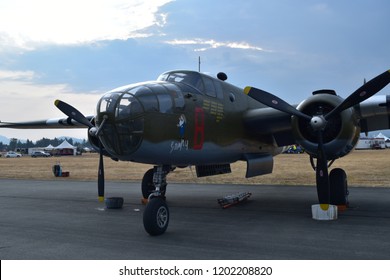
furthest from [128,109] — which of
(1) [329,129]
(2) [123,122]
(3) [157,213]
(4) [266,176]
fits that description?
(4) [266,176]

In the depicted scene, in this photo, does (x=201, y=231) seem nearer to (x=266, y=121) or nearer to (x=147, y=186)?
(x=266, y=121)

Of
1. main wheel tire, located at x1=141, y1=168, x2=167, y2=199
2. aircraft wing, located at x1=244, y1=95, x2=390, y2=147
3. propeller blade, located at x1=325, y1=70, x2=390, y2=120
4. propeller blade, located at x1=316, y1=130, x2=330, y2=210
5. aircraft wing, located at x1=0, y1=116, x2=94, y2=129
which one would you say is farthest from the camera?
aircraft wing, located at x1=0, y1=116, x2=94, y2=129

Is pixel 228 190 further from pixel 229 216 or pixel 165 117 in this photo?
pixel 165 117

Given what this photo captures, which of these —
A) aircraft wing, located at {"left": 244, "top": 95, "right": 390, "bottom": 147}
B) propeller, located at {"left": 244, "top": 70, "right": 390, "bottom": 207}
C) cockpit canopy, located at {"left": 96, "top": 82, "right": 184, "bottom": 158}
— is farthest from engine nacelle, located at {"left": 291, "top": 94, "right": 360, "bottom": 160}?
cockpit canopy, located at {"left": 96, "top": 82, "right": 184, "bottom": 158}

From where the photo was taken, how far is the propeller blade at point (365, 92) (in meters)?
9.34

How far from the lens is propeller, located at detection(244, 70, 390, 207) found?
943cm

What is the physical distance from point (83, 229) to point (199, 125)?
3.93m

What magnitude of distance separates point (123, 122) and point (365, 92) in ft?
20.0

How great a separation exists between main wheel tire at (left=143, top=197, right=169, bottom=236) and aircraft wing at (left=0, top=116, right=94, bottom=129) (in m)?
7.45

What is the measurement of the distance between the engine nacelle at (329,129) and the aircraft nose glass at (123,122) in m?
4.81

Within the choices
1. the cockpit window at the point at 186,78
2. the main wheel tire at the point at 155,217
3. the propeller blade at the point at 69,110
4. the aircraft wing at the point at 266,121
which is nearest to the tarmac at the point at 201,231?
the main wheel tire at the point at 155,217

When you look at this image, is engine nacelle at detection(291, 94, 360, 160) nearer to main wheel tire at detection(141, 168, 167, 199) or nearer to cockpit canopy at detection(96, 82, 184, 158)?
cockpit canopy at detection(96, 82, 184, 158)

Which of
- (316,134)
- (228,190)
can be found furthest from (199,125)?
(228,190)

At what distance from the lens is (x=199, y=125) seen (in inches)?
387
